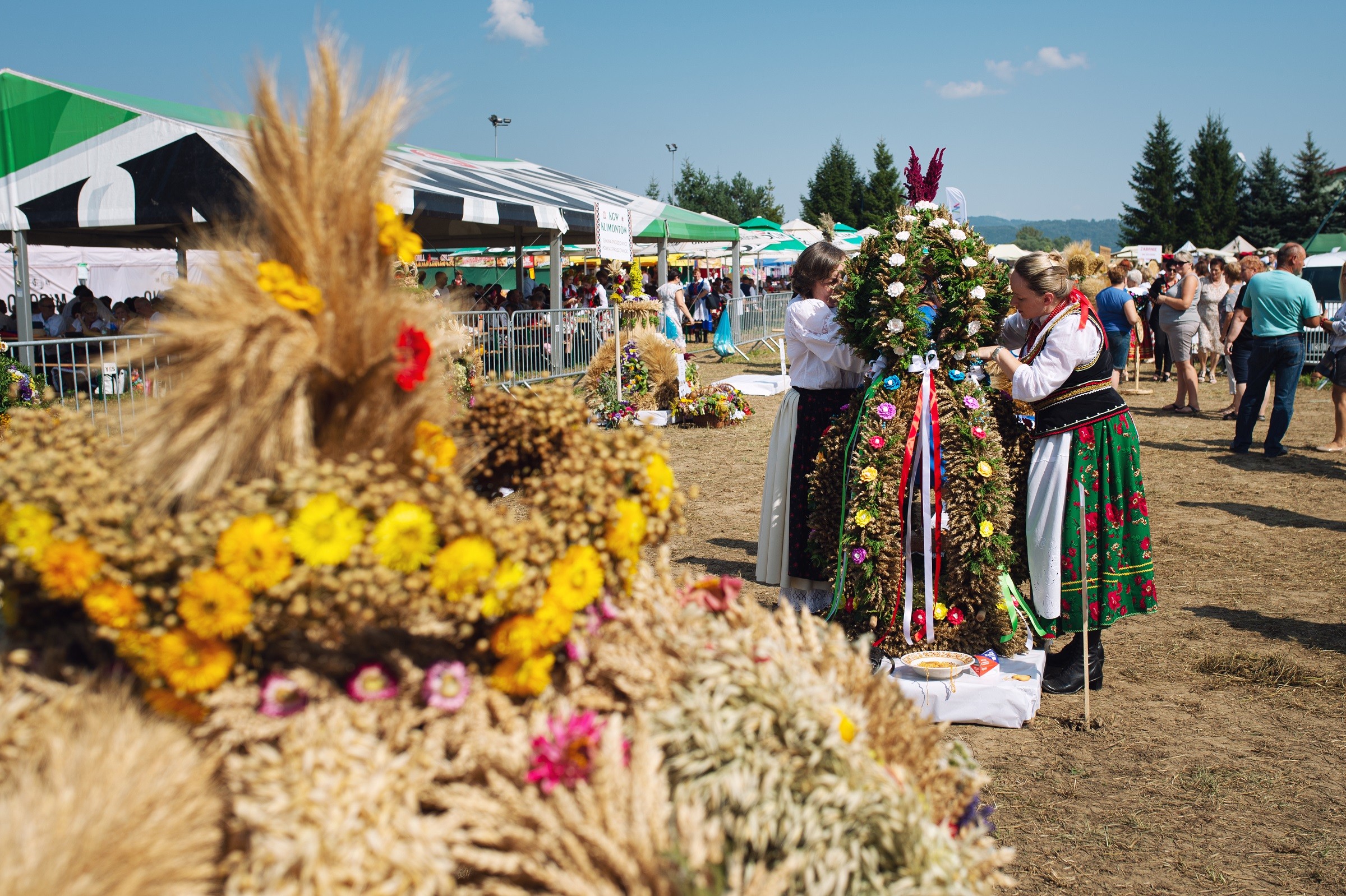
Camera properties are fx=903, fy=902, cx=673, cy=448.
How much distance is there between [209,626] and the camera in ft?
4.28

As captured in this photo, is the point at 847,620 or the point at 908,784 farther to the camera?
the point at 847,620

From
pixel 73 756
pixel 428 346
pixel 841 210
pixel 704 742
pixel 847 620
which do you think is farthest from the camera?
pixel 841 210

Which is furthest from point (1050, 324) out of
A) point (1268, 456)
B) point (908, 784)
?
point (1268, 456)

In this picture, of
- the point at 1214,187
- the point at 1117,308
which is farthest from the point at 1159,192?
the point at 1117,308

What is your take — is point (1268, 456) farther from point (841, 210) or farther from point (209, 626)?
point (841, 210)

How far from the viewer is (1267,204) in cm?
4853

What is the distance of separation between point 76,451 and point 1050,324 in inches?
125

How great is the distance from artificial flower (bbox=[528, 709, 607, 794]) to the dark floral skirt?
8.85 feet

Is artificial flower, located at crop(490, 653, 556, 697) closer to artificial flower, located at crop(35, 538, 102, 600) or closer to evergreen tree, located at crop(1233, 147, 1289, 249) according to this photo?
artificial flower, located at crop(35, 538, 102, 600)

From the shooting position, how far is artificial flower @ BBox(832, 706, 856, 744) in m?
1.51

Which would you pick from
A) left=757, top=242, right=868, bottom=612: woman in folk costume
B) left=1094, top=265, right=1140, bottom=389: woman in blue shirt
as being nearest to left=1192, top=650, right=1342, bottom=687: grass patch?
left=757, top=242, right=868, bottom=612: woman in folk costume

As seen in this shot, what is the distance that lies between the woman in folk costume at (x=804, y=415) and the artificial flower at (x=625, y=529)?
2386 mm

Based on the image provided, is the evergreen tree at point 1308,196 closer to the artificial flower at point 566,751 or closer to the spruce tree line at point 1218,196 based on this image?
the spruce tree line at point 1218,196

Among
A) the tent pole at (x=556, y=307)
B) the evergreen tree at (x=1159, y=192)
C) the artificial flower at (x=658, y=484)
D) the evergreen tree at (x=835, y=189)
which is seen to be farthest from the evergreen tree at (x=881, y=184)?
the artificial flower at (x=658, y=484)
